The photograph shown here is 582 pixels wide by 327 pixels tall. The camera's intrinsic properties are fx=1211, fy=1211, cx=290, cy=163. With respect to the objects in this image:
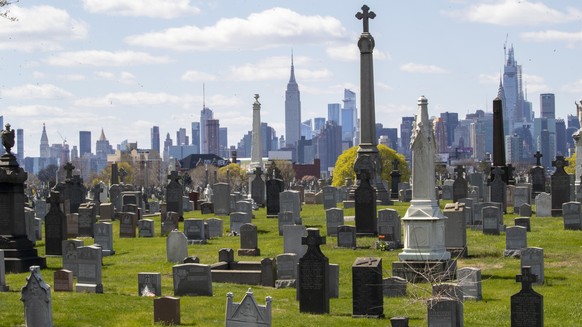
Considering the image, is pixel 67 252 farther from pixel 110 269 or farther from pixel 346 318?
pixel 346 318

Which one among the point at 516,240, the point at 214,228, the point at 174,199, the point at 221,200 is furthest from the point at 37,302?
the point at 221,200

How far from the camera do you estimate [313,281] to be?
21.5 meters

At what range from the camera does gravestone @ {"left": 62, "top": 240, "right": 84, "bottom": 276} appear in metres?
24.5

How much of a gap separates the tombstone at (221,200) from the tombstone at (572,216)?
15198mm

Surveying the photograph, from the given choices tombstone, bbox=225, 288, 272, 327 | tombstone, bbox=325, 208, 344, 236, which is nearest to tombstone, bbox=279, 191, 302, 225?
tombstone, bbox=325, 208, 344, 236

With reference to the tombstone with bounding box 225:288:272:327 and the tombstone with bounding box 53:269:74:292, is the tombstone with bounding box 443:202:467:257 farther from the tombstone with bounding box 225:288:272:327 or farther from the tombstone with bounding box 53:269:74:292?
the tombstone with bounding box 225:288:272:327

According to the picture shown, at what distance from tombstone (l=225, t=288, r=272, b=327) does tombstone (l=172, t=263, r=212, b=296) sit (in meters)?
5.05

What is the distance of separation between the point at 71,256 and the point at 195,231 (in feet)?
32.8

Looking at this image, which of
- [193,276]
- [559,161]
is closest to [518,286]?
[193,276]

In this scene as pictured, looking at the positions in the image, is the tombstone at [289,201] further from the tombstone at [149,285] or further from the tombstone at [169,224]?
the tombstone at [149,285]

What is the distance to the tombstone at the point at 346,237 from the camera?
106ft

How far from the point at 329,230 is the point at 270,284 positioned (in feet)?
37.4

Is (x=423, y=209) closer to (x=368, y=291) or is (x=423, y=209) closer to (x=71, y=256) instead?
(x=368, y=291)

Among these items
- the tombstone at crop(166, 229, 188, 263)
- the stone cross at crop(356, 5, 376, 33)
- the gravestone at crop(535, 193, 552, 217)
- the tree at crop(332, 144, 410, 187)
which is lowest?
the tombstone at crop(166, 229, 188, 263)
